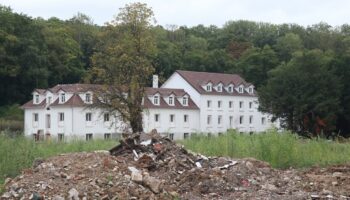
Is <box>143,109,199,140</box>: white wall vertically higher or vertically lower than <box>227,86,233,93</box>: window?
lower

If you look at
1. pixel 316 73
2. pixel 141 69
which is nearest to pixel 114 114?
pixel 141 69

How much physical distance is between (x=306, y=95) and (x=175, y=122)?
16.6 metres

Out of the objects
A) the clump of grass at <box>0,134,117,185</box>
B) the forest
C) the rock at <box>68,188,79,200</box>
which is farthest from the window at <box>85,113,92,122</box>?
the rock at <box>68,188,79,200</box>

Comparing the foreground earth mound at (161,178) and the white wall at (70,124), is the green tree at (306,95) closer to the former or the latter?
the white wall at (70,124)

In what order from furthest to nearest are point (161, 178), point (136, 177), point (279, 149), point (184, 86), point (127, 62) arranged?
1. point (184, 86)
2. point (127, 62)
3. point (279, 149)
4. point (161, 178)
5. point (136, 177)

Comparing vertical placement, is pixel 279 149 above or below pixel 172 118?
below

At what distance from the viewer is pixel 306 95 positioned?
56188mm

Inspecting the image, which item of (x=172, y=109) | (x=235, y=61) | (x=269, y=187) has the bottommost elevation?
(x=269, y=187)

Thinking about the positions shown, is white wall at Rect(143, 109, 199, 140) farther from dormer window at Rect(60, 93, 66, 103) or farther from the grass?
the grass

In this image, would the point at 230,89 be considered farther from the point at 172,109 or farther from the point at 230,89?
the point at 172,109

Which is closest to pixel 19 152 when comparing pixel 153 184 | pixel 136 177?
pixel 136 177

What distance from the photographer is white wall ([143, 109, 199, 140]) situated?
6374 centimetres

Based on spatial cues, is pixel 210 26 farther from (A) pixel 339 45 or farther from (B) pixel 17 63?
(B) pixel 17 63

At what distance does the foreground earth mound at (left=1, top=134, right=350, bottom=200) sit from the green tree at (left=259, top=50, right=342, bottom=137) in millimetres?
41903
